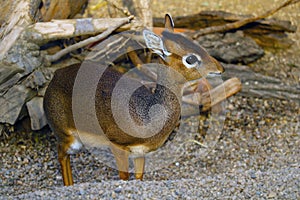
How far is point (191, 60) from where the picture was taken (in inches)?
191

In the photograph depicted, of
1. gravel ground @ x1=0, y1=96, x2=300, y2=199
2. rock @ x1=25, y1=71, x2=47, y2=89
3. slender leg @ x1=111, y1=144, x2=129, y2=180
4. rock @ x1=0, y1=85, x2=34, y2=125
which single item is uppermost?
rock @ x1=25, y1=71, x2=47, y2=89

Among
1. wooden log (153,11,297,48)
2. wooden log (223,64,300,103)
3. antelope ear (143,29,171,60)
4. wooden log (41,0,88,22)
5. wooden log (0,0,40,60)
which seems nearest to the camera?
antelope ear (143,29,171,60)

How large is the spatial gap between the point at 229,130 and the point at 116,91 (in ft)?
6.31

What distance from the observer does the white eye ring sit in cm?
484

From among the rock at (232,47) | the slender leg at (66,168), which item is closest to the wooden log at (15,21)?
the slender leg at (66,168)

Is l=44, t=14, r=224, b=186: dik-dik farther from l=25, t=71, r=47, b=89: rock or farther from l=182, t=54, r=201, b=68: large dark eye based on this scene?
l=25, t=71, r=47, b=89: rock

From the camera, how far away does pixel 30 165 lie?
19.5 ft

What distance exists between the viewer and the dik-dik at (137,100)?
4871 millimetres

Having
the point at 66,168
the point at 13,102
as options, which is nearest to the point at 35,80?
the point at 13,102

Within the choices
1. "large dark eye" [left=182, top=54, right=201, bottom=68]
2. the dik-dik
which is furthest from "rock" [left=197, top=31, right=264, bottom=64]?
"large dark eye" [left=182, top=54, right=201, bottom=68]

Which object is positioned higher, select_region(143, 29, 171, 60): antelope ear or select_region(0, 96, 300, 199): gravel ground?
select_region(143, 29, 171, 60): antelope ear

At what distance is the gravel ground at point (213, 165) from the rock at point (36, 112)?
1.00 feet

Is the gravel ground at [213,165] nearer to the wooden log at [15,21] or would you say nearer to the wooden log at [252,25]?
the wooden log at [252,25]

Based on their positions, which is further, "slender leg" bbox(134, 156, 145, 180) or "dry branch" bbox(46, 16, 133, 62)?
"dry branch" bbox(46, 16, 133, 62)
